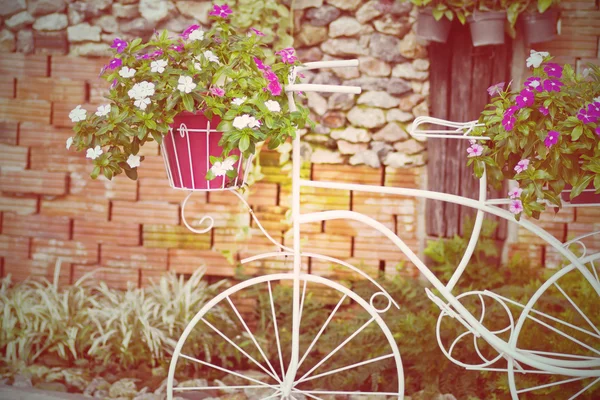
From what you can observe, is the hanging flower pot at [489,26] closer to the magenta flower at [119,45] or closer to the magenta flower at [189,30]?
the magenta flower at [189,30]

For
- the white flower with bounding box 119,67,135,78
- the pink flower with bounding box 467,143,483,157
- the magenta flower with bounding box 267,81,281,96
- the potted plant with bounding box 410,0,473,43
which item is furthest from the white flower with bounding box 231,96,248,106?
the potted plant with bounding box 410,0,473,43

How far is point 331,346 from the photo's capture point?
3980 millimetres

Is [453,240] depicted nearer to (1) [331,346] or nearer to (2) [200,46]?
(1) [331,346]

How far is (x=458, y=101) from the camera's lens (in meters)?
4.27

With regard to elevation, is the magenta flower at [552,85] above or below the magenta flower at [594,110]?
above

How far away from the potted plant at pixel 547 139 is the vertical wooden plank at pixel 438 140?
1.51m

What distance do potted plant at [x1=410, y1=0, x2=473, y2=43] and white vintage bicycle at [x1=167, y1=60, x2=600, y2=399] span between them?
587 mm

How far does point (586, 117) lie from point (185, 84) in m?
1.51

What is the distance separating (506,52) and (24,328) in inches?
Answer: 130

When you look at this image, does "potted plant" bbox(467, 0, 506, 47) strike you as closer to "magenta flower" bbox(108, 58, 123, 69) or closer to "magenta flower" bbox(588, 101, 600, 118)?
"magenta flower" bbox(588, 101, 600, 118)

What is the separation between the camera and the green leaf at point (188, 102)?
8.80ft

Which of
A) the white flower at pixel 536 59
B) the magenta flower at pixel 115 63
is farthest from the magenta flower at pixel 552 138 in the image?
the magenta flower at pixel 115 63

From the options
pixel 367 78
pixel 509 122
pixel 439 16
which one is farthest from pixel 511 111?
pixel 367 78

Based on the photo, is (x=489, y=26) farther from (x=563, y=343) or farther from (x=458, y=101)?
(x=563, y=343)
